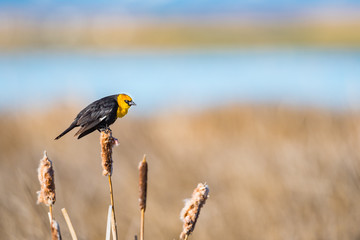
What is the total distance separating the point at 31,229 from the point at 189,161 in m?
2.22

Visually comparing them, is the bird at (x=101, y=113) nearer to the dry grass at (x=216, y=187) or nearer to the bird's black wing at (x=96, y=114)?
the bird's black wing at (x=96, y=114)

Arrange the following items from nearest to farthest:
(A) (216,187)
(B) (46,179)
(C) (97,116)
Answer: (C) (97,116)
(B) (46,179)
(A) (216,187)

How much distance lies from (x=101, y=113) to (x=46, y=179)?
27 centimetres

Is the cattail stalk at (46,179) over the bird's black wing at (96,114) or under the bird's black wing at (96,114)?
under

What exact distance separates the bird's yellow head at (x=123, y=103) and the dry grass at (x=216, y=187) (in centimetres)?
134

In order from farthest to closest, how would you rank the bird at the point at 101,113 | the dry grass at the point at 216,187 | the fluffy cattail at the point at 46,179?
1. the dry grass at the point at 216,187
2. the fluffy cattail at the point at 46,179
3. the bird at the point at 101,113

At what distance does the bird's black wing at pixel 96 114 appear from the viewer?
108 cm

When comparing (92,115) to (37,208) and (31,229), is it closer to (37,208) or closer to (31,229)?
(37,208)

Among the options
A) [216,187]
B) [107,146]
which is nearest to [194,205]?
[107,146]

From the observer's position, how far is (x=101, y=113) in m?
1.08

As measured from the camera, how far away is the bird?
3.53 feet

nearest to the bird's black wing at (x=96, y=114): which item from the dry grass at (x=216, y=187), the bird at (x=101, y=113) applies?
the bird at (x=101, y=113)

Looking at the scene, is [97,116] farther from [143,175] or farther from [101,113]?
[143,175]

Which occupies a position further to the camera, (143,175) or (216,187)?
(216,187)
